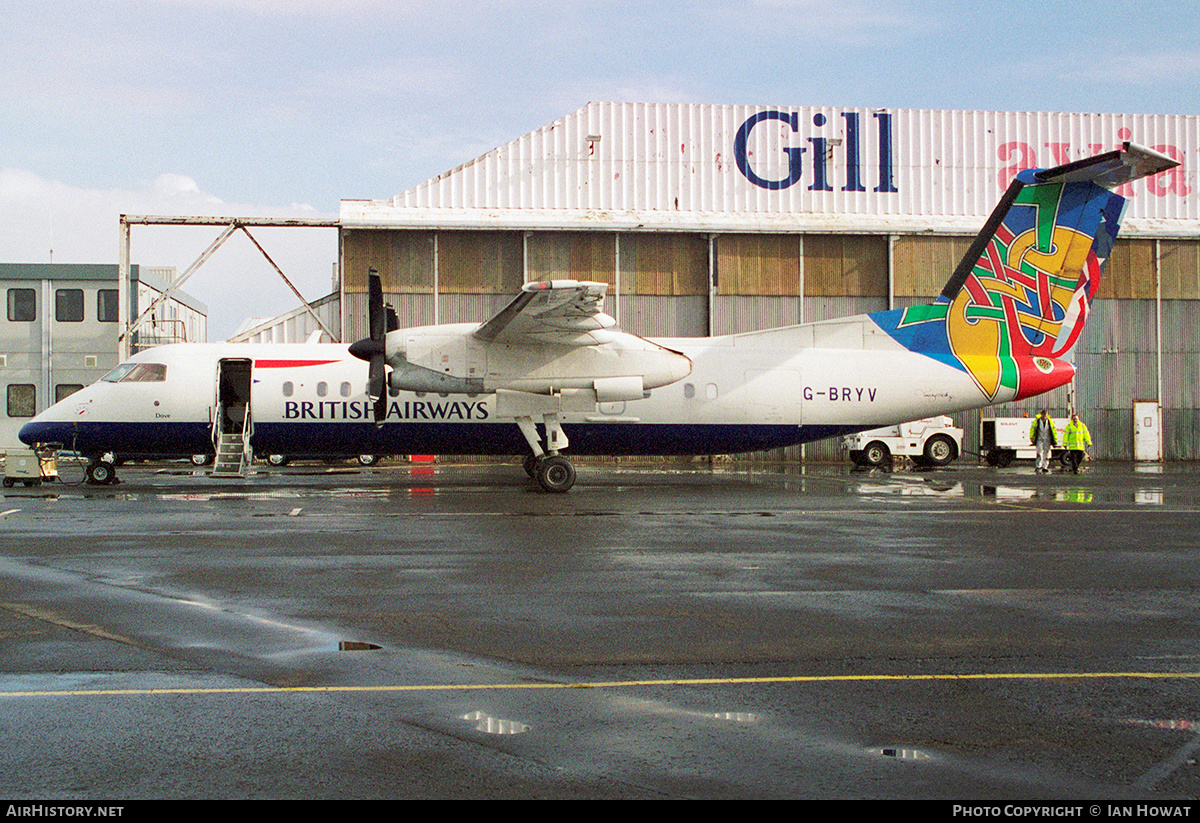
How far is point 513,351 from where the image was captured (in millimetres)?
20516

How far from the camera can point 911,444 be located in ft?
108

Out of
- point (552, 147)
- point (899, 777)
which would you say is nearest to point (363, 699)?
point (899, 777)

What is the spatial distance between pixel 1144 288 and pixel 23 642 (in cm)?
4122

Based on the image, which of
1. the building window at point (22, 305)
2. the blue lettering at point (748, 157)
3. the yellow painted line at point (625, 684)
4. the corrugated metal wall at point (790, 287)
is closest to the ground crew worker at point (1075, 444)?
the corrugated metal wall at point (790, 287)

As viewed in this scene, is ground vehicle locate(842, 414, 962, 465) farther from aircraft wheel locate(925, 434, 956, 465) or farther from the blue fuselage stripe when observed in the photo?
the blue fuselage stripe

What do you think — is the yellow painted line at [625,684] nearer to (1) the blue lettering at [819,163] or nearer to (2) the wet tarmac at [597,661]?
(2) the wet tarmac at [597,661]

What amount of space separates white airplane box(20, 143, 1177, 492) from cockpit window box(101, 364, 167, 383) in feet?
0.10

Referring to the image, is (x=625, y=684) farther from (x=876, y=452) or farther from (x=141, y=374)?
(x=876, y=452)

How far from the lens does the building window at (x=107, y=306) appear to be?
37.8 metres

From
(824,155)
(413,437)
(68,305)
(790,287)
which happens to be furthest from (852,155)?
(68,305)

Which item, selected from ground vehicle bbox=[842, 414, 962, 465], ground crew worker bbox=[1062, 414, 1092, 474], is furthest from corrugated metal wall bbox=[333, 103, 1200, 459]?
ground crew worker bbox=[1062, 414, 1092, 474]

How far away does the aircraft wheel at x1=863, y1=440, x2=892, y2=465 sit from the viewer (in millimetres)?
32531

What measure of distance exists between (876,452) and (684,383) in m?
12.6
